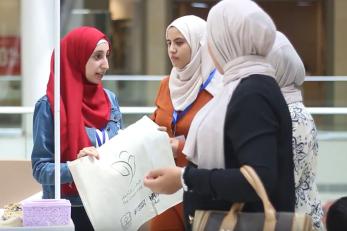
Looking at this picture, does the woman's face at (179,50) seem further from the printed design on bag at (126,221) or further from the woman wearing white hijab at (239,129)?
the woman wearing white hijab at (239,129)

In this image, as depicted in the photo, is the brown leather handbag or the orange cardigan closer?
the brown leather handbag

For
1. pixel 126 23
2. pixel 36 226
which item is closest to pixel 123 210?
pixel 36 226

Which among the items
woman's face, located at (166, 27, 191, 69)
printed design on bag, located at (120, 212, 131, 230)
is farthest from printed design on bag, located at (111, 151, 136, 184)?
woman's face, located at (166, 27, 191, 69)

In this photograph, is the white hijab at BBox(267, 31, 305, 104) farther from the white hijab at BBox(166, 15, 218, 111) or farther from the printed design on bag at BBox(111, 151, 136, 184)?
the printed design on bag at BBox(111, 151, 136, 184)

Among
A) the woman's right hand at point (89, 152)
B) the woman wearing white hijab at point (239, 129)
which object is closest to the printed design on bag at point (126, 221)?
the woman's right hand at point (89, 152)

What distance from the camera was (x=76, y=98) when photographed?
8.73 ft

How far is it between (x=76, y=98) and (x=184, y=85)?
1.53 feet

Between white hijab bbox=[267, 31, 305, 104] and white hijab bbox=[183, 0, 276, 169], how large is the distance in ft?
1.83

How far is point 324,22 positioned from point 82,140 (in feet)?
34.0

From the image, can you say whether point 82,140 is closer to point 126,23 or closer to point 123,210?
point 123,210

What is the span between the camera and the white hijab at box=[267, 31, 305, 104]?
93.1 inches

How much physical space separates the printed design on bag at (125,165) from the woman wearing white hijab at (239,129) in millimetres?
549

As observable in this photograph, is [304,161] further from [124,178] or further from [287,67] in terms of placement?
[124,178]

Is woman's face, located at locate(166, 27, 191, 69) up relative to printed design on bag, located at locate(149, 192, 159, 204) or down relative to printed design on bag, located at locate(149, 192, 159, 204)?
up
